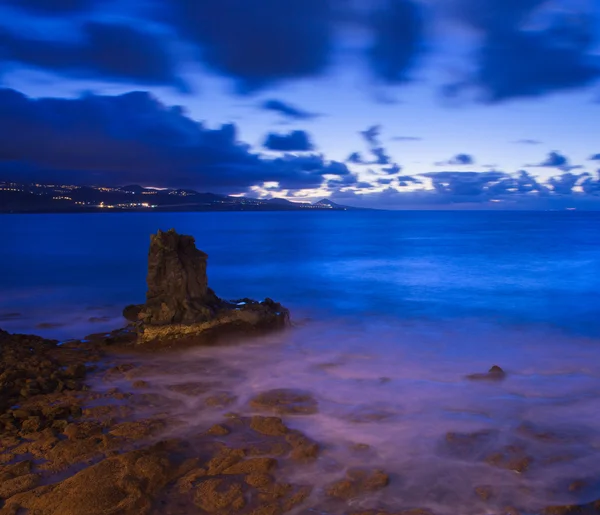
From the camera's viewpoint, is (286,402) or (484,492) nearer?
(484,492)

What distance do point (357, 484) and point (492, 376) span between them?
3986mm

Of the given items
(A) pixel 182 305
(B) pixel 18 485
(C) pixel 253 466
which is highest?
(A) pixel 182 305

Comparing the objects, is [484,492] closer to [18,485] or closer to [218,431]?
[218,431]

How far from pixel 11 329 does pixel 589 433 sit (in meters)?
11.3

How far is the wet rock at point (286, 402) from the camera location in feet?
21.0

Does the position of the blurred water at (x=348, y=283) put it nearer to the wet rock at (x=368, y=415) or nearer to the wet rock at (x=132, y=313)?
the wet rock at (x=132, y=313)

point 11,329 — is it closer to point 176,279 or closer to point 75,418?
point 176,279

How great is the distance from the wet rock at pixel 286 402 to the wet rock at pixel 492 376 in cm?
270

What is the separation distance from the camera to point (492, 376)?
25.4 feet

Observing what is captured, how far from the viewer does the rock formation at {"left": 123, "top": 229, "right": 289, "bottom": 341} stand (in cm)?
947

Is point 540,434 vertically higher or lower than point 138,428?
higher

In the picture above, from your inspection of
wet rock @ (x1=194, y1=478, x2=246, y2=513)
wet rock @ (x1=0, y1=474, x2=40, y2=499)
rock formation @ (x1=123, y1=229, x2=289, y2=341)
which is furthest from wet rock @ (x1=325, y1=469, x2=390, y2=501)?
rock formation @ (x1=123, y1=229, x2=289, y2=341)

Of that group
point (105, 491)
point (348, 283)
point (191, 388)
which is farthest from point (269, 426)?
point (348, 283)

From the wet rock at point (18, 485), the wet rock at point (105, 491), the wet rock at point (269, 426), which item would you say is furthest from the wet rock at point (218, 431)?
the wet rock at point (18, 485)
